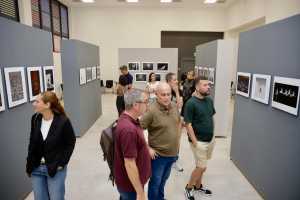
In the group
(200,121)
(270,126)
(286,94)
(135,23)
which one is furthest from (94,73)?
(135,23)

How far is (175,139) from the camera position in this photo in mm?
3084

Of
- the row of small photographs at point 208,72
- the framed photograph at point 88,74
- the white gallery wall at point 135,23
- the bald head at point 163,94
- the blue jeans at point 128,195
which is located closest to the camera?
the blue jeans at point 128,195

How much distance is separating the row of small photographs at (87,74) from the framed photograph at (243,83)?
4376 mm

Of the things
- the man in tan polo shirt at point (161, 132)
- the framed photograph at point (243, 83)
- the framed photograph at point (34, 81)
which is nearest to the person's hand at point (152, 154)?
the man in tan polo shirt at point (161, 132)

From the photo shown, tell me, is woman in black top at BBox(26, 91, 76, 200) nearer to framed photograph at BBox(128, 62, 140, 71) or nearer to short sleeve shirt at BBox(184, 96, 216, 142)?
short sleeve shirt at BBox(184, 96, 216, 142)

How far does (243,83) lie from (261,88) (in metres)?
0.81

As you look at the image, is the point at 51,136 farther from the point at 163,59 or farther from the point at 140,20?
the point at 140,20

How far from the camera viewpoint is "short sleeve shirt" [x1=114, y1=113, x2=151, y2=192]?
209 cm

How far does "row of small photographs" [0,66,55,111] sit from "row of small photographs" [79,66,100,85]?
7.54 feet

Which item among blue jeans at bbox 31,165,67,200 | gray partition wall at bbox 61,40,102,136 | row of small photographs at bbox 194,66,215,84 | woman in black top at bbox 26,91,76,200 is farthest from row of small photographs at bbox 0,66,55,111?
row of small photographs at bbox 194,66,215,84

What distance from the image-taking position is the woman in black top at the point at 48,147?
2.60 meters

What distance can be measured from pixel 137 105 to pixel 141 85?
7739mm

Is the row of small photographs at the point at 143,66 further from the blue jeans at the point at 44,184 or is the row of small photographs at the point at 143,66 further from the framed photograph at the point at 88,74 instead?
the blue jeans at the point at 44,184

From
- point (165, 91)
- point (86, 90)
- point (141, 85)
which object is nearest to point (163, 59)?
point (141, 85)
